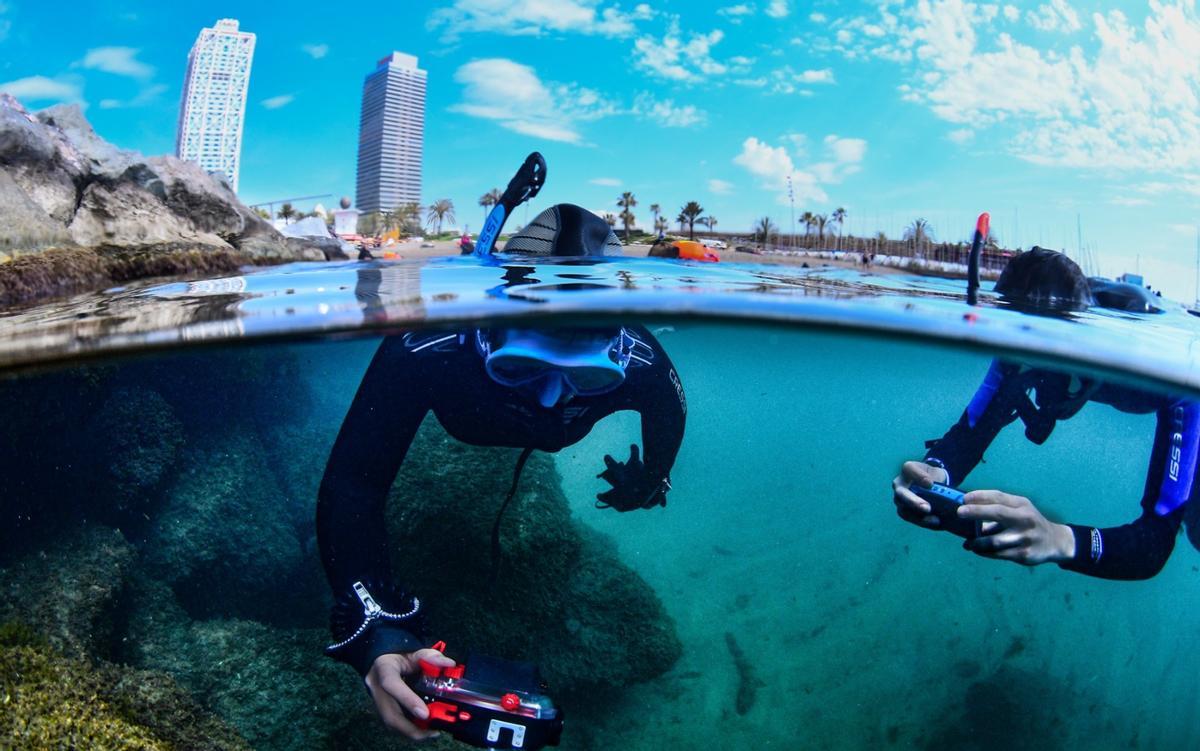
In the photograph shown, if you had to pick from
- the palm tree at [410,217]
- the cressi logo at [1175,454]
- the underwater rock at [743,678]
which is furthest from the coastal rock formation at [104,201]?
the cressi logo at [1175,454]

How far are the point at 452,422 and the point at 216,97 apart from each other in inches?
163

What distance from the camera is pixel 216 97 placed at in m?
6.13

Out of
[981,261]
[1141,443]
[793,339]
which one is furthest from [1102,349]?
[793,339]

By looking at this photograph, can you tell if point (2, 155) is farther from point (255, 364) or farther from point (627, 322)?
point (627, 322)

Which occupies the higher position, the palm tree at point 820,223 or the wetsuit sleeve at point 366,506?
the palm tree at point 820,223

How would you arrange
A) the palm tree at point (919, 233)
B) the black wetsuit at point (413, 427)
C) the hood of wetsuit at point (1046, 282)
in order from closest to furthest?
the black wetsuit at point (413, 427) < the hood of wetsuit at point (1046, 282) < the palm tree at point (919, 233)

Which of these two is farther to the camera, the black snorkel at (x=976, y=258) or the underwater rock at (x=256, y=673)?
the black snorkel at (x=976, y=258)

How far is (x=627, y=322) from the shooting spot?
17.3 ft

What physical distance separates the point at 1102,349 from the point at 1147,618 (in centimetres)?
269

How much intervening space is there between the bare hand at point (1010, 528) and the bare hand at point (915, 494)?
22 centimetres

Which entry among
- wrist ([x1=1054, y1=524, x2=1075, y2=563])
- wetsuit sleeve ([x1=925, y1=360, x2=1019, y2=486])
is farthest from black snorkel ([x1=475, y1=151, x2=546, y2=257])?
wrist ([x1=1054, y1=524, x2=1075, y2=563])

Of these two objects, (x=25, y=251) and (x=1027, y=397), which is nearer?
(x=25, y=251)

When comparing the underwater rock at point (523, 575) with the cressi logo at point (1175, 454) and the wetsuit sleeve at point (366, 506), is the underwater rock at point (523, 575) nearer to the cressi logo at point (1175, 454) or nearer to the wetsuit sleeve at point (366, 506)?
the wetsuit sleeve at point (366, 506)

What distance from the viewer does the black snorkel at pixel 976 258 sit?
546cm
